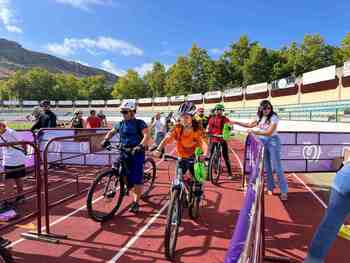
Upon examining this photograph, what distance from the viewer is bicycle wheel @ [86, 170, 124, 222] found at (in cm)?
493

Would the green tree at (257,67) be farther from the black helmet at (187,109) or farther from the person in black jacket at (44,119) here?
the black helmet at (187,109)

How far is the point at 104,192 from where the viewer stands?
207 inches

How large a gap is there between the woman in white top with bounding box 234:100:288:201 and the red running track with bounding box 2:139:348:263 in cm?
56

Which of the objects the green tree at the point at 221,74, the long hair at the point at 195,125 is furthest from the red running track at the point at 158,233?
the green tree at the point at 221,74

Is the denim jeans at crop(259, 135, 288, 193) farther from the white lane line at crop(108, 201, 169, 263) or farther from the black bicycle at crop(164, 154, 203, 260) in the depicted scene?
the white lane line at crop(108, 201, 169, 263)

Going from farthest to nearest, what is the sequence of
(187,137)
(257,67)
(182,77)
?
1. (182,77)
2. (257,67)
3. (187,137)

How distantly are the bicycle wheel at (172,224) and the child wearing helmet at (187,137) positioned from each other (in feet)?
2.50

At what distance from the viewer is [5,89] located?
348 feet

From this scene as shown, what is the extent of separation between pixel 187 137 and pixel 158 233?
1.53 meters

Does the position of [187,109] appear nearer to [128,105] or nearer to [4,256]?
[128,105]

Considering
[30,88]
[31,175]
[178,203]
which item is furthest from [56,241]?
[30,88]

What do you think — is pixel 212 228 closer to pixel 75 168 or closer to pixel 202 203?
pixel 202 203

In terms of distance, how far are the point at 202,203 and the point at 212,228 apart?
1317 mm

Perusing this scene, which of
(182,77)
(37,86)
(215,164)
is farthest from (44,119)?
(37,86)
